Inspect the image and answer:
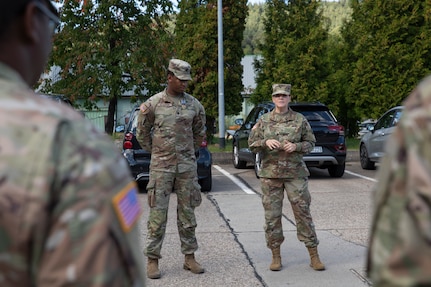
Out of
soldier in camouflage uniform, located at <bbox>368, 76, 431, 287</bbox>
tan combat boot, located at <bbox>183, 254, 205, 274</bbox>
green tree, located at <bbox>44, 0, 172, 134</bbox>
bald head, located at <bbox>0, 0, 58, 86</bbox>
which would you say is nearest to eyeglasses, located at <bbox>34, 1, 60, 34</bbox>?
bald head, located at <bbox>0, 0, 58, 86</bbox>

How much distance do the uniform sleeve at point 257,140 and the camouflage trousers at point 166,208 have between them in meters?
0.66

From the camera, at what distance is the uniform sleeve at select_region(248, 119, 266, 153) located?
20.3ft

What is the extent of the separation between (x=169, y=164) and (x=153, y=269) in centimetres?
93

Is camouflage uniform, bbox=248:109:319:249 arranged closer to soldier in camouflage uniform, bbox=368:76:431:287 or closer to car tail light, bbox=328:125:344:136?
soldier in camouflage uniform, bbox=368:76:431:287

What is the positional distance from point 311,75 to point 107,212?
2330cm

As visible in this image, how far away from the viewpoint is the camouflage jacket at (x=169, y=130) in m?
5.87

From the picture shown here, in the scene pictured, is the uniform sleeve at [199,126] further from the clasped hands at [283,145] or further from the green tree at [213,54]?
the green tree at [213,54]

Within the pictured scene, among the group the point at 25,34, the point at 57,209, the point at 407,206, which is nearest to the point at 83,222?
the point at 57,209

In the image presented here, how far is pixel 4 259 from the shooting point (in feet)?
4.14

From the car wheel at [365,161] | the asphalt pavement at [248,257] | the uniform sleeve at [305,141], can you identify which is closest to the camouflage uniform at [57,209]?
the asphalt pavement at [248,257]

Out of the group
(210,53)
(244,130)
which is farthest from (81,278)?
(210,53)

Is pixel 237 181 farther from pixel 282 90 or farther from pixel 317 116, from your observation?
pixel 282 90

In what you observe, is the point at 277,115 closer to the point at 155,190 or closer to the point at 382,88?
the point at 155,190

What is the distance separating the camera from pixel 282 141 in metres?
6.12
